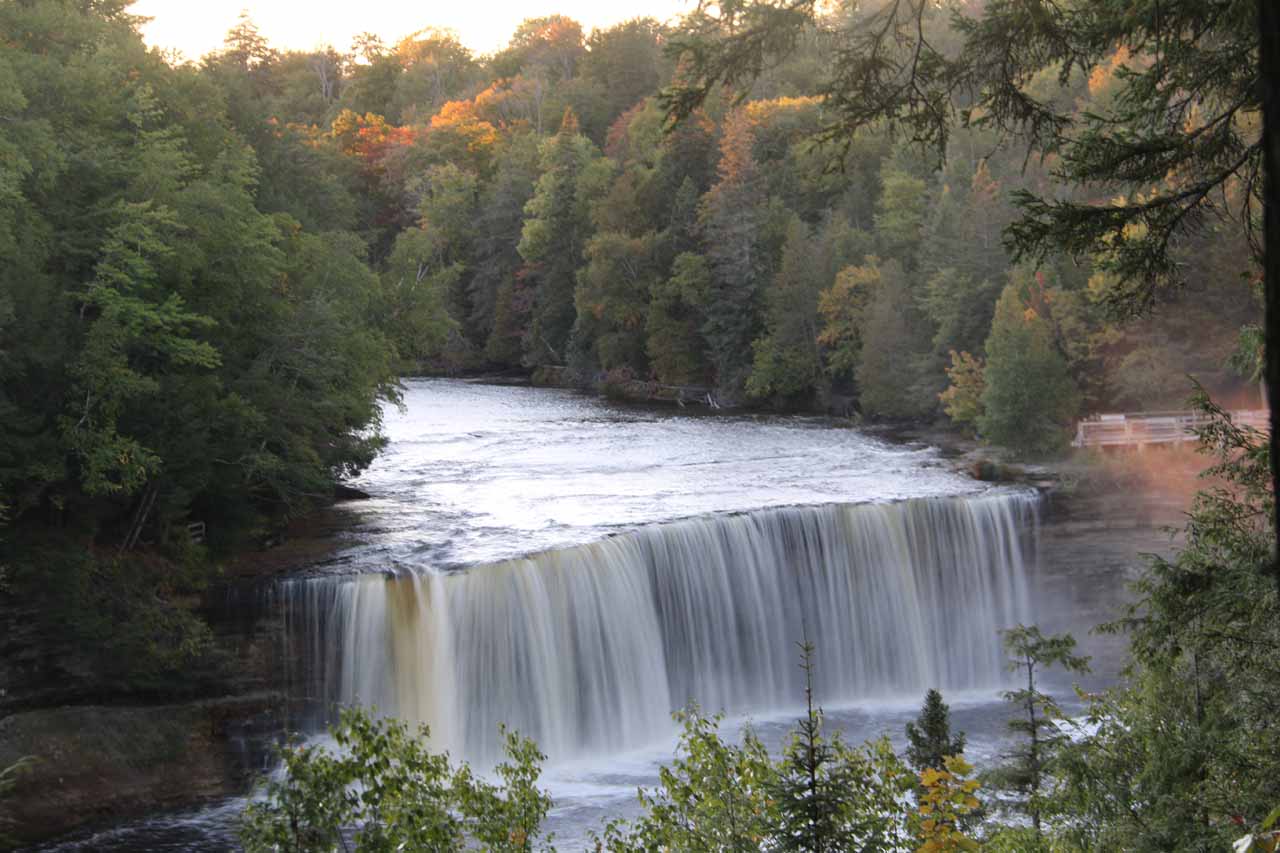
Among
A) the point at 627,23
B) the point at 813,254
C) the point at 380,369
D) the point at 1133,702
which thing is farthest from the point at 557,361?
the point at 1133,702

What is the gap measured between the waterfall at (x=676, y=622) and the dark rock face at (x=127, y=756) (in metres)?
1.60

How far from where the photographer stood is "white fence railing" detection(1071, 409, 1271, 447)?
118 ft

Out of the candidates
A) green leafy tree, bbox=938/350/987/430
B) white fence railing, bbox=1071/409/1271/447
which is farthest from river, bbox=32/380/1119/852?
green leafy tree, bbox=938/350/987/430

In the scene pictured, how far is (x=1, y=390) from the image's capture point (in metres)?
20.4

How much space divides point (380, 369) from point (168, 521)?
764 cm

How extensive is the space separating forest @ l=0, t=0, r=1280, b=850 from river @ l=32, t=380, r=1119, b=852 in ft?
8.01

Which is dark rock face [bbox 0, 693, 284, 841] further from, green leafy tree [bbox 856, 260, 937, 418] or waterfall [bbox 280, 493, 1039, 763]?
green leafy tree [bbox 856, 260, 937, 418]

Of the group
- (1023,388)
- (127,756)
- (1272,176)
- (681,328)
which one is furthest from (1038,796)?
(681,328)

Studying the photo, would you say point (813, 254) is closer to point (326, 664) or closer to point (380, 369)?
point (380, 369)

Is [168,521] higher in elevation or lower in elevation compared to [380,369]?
lower

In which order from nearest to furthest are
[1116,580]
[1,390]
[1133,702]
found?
1. [1133,702]
2. [1,390]
3. [1116,580]

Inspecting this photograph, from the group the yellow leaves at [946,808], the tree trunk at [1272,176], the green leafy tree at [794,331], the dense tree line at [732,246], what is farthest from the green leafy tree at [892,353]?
the tree trunk at [1272,176]

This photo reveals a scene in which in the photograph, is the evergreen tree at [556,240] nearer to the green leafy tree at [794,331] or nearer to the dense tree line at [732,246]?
the dense tree line at [732,246]

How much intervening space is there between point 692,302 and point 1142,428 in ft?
94.4
